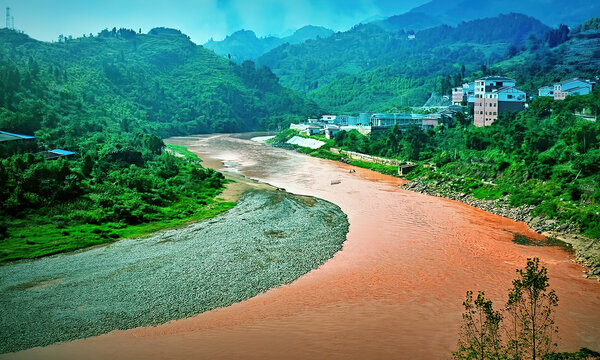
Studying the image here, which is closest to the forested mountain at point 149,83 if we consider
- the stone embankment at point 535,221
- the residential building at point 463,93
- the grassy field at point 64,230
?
the grassy field at point 64,230

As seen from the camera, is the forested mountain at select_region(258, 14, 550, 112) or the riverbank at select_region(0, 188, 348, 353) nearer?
the riverbank at select_region(0, 188, 348, 353)

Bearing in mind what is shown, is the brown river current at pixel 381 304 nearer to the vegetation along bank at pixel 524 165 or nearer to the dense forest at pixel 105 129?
the vegetation along bank at pixel 524 165

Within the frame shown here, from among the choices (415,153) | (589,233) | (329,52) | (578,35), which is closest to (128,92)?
(415,153)

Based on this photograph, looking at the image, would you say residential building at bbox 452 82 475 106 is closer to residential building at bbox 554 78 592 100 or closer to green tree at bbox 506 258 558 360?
residential building at bbox 554 78 592 100

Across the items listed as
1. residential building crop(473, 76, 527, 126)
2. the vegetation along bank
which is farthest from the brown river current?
residential building crop(473, 76, 527, 126)

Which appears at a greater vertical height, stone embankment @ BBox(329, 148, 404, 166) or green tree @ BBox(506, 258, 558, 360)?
stone embankment @ BBox(329, 148, 404, 166)

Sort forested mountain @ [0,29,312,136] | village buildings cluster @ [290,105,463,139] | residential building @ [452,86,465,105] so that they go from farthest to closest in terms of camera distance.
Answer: residential building @ [452,86,465,105] < forested mountain @ [0,29,312,136] < village buildings cluster @ [290,105,463,139]

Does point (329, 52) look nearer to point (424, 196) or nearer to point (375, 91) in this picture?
point (375, 91)
